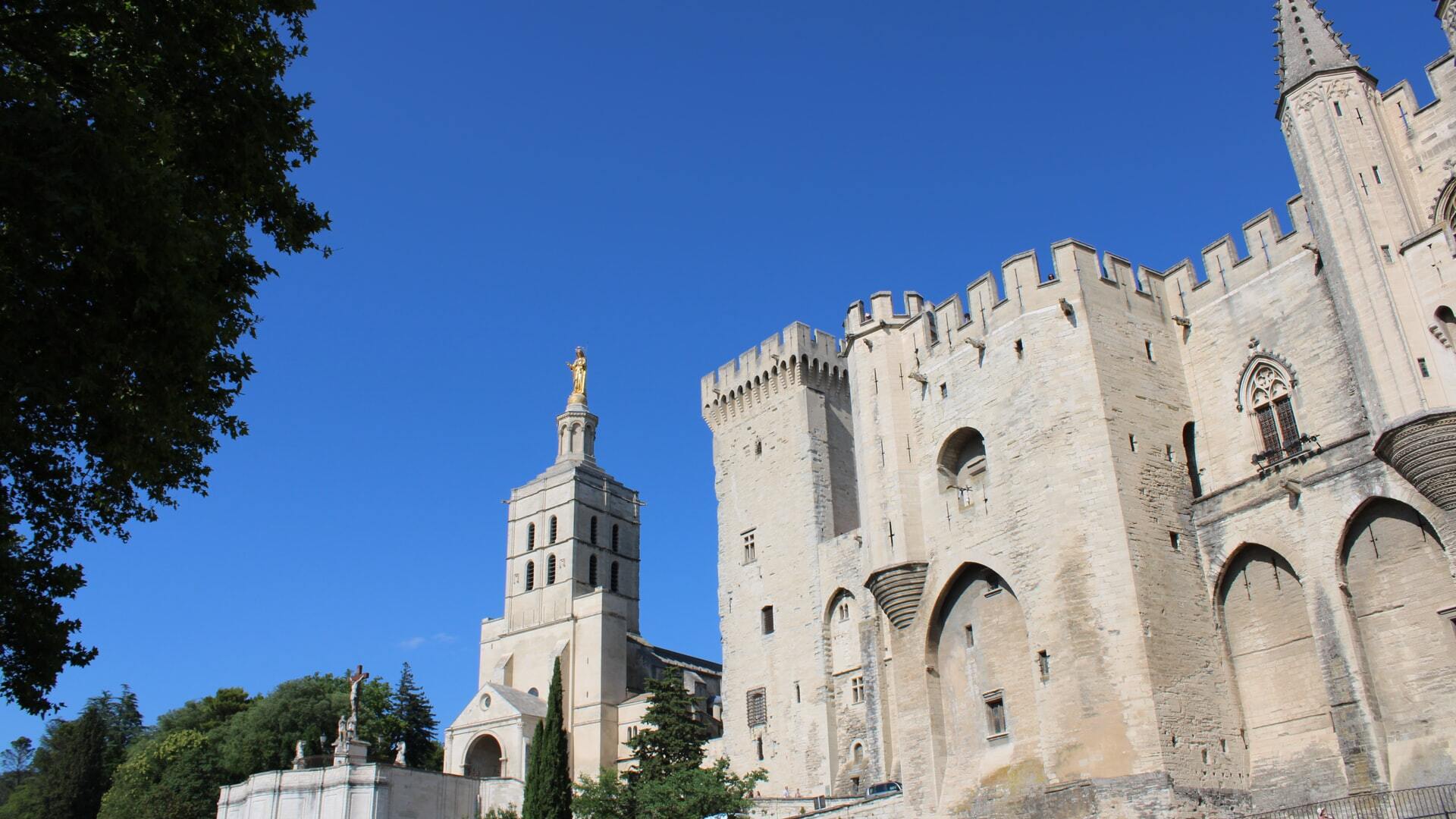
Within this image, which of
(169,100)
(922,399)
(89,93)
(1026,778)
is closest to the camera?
(89,93)

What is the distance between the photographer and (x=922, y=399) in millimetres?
30734

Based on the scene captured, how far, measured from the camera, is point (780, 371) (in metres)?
41.8

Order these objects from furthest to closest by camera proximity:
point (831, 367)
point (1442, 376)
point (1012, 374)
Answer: point (831, 367), point (1012, 374), point (1442, 376)

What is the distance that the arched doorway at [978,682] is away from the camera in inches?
1015

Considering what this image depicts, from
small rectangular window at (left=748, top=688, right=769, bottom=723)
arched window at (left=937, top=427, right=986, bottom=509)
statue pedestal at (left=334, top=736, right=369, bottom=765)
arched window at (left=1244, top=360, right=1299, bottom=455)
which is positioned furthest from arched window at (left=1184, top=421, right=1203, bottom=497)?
statue pedestal at (left=334, top=736, right=369, bottom=765)

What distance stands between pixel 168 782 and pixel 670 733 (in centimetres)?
2940

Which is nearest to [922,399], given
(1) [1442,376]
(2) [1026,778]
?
(2) [1026,778]

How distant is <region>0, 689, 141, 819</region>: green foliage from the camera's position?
56875 millimetres

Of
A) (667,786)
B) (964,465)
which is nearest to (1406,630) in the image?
(964,465)

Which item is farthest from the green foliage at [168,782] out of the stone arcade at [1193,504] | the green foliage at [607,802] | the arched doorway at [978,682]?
the arched doorway at [978,682]

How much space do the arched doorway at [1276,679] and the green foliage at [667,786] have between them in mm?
12338

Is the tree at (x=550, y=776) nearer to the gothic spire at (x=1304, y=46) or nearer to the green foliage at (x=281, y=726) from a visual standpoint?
the green foliage at (x=281, y=726)

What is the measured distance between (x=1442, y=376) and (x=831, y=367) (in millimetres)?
22946

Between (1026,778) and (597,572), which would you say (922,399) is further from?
(597,572)
